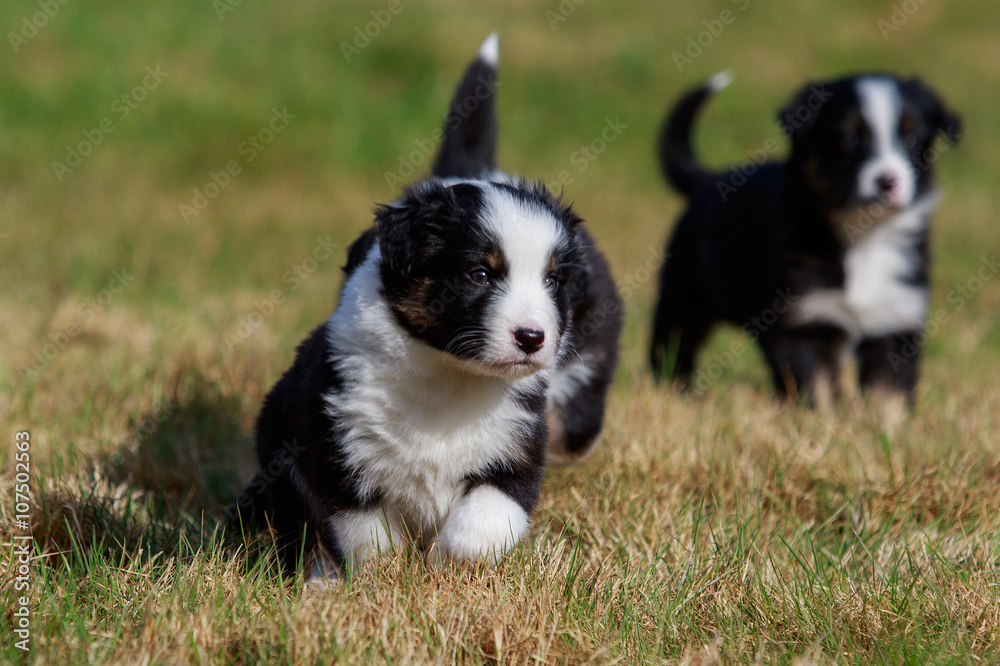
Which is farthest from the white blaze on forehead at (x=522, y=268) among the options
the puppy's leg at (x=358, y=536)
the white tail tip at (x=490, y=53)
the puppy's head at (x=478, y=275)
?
the white tail tip at (x=490, y=53)

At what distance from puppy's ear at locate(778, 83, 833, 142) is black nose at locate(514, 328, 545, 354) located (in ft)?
8.83

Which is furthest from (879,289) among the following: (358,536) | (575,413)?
(358,536)

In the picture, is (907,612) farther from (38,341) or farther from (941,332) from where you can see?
(941,332)

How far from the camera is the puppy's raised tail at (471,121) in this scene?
359 cm

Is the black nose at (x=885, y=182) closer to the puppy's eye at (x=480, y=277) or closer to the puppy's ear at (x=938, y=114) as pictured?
the puppy's ear at (x=938, y=114)

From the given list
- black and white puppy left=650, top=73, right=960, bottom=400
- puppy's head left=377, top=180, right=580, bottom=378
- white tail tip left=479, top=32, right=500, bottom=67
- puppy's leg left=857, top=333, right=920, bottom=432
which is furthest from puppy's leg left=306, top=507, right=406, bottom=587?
puppy's leg left=857, top=333, right=920, bottom=432

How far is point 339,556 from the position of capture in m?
2.50

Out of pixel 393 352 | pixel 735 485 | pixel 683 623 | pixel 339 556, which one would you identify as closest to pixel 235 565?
pixel 339 556

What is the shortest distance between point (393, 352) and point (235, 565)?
0.63 metres

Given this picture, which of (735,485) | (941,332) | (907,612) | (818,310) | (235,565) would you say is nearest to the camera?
(907,612)

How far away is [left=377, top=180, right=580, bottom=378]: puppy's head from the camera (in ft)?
7.68

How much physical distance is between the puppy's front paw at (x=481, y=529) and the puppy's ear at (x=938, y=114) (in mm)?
3080

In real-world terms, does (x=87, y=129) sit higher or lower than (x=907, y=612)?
higher

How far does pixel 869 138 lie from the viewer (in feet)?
14.3
